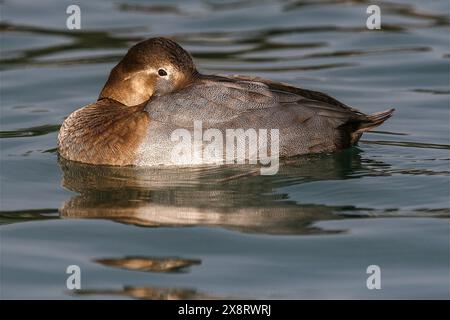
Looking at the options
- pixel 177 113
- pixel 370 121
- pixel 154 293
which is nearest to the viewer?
pixel 154 293

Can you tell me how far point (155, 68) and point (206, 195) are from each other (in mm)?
1349

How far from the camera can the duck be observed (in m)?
9.31

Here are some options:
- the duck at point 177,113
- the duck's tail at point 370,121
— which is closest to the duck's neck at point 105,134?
the duck at point 177,113

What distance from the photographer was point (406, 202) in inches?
343

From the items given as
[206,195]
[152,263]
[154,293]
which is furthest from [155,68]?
[154,293]

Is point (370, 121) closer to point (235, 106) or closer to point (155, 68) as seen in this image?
point (235, 106)

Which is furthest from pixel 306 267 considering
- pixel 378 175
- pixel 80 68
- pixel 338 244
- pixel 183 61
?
pixel 80 68

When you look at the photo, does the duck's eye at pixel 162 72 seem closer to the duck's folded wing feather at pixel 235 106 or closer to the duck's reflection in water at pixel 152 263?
the duck's folded wing feather at pixel 235 106

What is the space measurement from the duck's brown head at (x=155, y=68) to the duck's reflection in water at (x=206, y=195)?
721mm

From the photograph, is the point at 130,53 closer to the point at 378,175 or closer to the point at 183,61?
the point at 183,61

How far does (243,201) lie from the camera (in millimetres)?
8703

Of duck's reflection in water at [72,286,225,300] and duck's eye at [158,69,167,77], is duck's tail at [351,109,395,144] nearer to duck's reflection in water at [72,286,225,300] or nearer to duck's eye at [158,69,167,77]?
duck's eye at [158,69,167,77]

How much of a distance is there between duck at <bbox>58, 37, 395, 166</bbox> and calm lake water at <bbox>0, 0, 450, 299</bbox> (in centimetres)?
17

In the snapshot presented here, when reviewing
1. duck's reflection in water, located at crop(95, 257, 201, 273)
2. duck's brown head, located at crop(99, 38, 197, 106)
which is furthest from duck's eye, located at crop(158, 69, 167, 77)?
duck's reflection in water, located at crop(95, 257, 201, 273)
